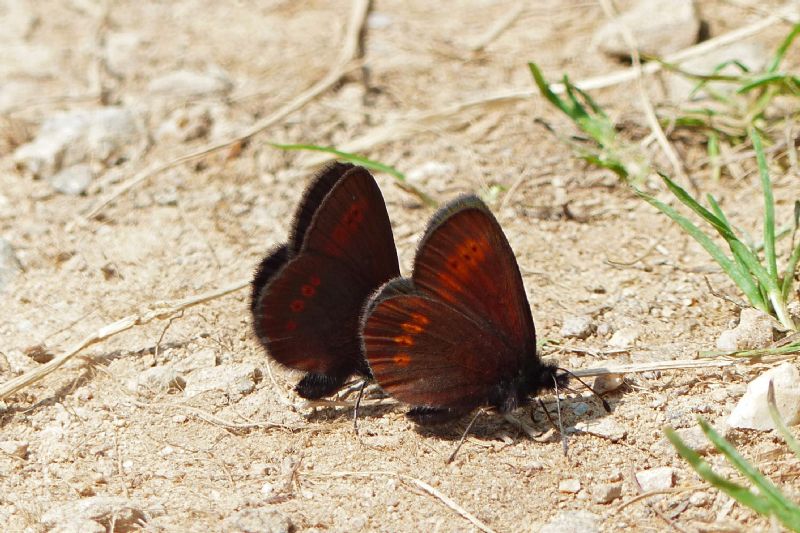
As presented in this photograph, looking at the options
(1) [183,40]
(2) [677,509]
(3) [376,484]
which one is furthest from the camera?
(1) [183,40]

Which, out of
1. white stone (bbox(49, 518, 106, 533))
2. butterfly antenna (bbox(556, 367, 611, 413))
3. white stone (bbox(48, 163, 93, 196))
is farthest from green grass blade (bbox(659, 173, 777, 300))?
white stone (bbox(48, 163, 93, 196))

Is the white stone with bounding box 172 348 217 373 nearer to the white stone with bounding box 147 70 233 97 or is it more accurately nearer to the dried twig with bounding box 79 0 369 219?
the dried twig with bounding box 79 0 369 219

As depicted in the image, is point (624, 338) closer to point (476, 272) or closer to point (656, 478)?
point (656, 478)

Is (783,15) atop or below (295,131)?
atop

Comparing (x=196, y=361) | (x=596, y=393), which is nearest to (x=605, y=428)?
(x=596, y=393)

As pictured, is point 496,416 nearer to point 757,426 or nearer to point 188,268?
point 757,426

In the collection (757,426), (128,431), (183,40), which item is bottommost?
(128,431)

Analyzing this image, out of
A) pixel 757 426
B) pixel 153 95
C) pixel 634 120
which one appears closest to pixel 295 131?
pixel 153 95
